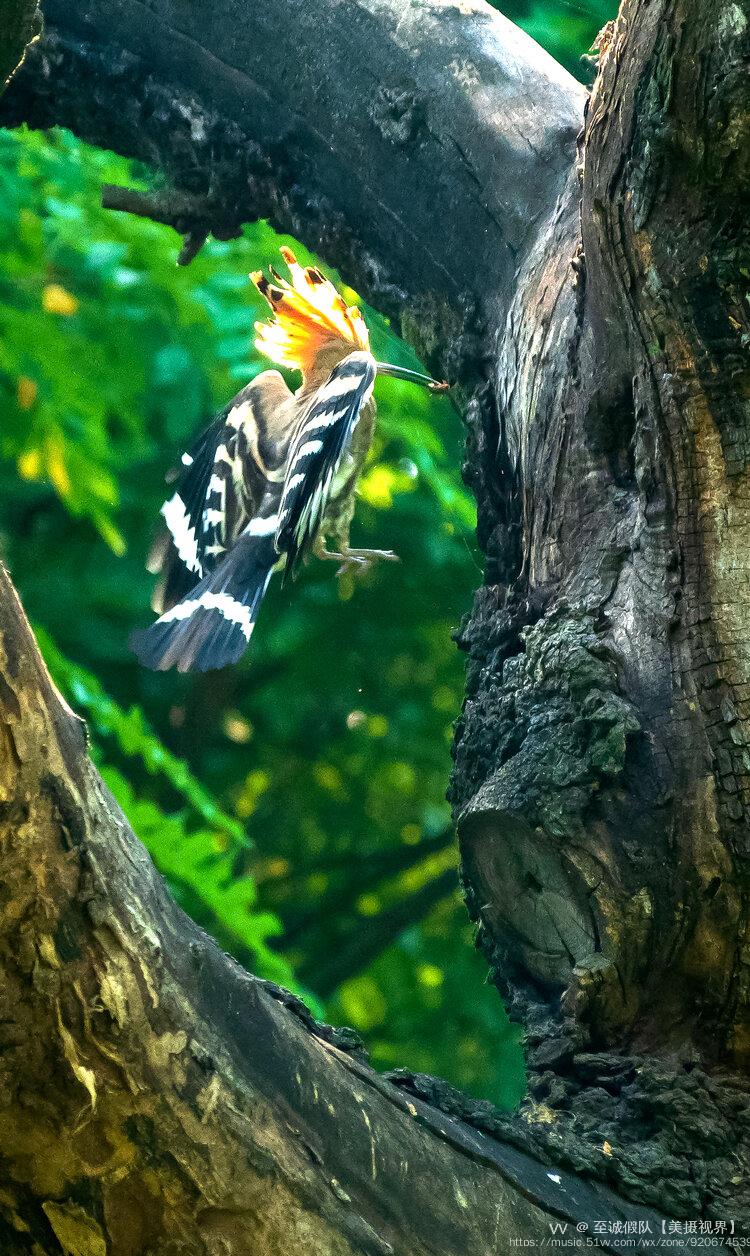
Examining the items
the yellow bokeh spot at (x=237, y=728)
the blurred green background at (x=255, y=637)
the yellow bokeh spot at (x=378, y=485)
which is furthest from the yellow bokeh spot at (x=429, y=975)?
the yellow bokeh spot at (x=378, y=485)

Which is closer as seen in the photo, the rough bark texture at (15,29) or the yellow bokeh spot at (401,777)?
the rough bark texture at (15,29)

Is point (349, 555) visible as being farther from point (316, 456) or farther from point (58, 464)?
point (58, 464)

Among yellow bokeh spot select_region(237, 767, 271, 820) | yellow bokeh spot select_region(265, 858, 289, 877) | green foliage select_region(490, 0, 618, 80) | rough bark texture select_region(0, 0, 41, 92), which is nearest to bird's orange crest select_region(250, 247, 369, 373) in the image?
green foliage select_region(490, 0, 618, 80)

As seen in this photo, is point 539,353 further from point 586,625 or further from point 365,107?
point 365,107

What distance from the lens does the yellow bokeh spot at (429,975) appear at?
5852 mm

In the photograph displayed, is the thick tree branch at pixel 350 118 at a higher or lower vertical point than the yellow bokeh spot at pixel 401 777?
higher

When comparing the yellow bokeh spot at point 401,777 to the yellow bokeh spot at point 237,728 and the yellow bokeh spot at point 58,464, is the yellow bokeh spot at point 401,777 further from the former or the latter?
the yellow bokeh spot at point 58,464

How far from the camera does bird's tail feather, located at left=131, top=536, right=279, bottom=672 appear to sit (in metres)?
2.70

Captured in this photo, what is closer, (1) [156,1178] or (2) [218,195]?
(1) [156,1178]

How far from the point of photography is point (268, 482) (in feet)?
11.3

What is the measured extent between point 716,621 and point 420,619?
3533 mm

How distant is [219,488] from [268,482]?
129 millimetres

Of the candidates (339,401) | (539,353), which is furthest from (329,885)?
(539,353)

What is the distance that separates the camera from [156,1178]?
132 cm
